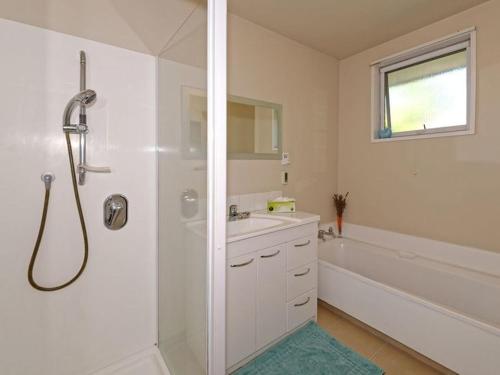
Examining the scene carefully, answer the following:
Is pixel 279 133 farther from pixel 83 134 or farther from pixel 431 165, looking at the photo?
pixel 83 134

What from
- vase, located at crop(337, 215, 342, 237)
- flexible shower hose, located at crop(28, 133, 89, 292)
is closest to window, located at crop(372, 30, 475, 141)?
vase, located at crop(337, 215, 342, 237)

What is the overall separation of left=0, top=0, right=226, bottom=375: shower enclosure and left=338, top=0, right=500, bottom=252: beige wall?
2.12m

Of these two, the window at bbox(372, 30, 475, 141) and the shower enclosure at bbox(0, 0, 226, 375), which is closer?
the shower enclosure at bbox(0, 0, 226, 375)

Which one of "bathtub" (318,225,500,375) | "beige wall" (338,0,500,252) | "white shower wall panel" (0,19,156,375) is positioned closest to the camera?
"white shower wall panel" (0,19,156,375)

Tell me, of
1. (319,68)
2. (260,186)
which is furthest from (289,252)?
(319,68)

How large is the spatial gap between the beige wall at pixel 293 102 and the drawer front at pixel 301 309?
2.99ft

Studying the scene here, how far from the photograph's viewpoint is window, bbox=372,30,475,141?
76.7 inches

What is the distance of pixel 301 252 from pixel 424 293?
1163mm

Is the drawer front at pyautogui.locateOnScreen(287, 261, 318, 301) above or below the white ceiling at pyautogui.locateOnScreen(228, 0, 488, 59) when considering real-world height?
below

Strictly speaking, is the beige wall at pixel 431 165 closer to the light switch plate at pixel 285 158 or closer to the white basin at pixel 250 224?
the light switch plate at pixel 285 158

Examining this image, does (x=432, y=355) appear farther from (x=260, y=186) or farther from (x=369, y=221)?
(x=260, y=186)

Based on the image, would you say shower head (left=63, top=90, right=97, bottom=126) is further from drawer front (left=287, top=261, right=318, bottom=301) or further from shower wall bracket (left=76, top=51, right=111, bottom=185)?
drawer front (left=287, top=261, right=318, bottom=301)

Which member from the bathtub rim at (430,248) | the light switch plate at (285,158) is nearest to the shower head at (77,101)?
the light switch plate at (285,158)

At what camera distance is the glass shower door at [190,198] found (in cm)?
78
